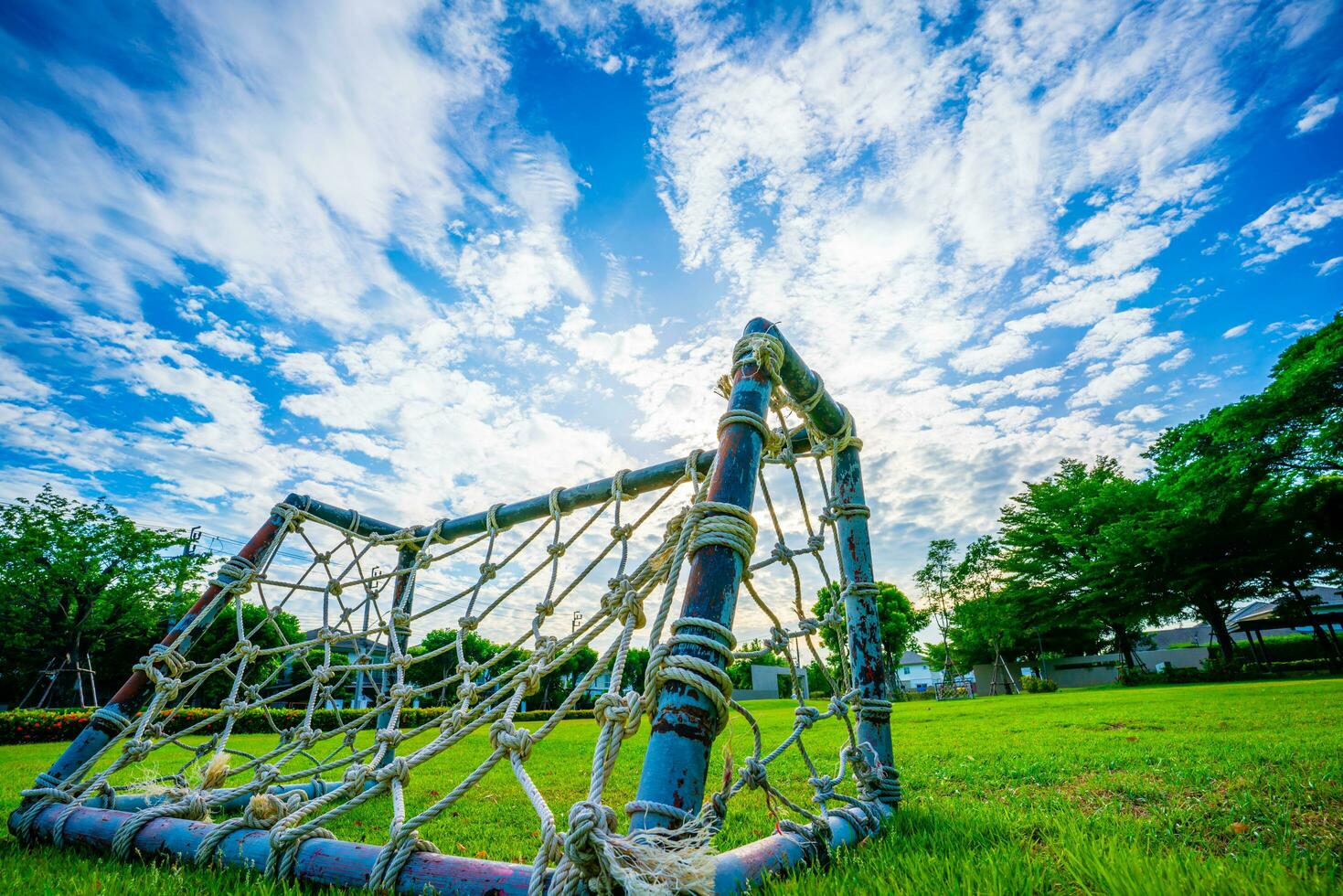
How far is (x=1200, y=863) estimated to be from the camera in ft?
4.08

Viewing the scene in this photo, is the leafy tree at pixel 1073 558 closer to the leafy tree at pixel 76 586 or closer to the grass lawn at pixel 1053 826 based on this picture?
the grass lawn at pixel 1053 826

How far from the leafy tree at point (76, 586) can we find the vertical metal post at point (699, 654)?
31.8 metres

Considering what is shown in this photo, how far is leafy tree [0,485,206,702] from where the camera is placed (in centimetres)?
2189

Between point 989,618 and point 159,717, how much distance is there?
33753 millimetres

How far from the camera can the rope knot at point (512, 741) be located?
132 cm

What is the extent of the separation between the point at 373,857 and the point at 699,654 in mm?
956

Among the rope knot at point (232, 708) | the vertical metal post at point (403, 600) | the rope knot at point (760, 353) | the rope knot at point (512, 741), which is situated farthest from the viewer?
the vertical metal post at point (403, 600)

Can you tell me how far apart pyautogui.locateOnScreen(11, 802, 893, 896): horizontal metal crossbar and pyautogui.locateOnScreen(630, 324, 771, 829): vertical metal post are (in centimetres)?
14

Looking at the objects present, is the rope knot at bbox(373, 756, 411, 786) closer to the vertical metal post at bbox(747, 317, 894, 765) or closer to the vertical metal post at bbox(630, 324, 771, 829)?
the vertical metal post at bbox(630, 324, 771, 829)

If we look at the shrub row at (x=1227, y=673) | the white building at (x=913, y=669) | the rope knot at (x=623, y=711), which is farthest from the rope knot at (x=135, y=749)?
the white building at (x=913, y=669)

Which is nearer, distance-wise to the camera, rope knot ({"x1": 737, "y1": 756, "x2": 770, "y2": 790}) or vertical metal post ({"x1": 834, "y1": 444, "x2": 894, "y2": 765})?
rope knot ({"x1": 737, "y1": 756, "x2": 770, "y2": 790})

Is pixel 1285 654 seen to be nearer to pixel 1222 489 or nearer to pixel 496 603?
pixel 1222 489

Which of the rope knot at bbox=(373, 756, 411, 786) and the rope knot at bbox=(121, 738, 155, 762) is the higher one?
the rope knot at bbox=(121, 738, 155, 762)

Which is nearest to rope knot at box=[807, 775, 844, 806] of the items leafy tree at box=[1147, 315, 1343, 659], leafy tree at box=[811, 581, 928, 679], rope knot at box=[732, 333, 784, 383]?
rope knot at box=[732, 333, 784, 383]
